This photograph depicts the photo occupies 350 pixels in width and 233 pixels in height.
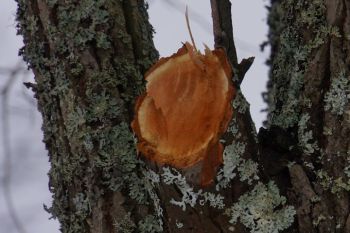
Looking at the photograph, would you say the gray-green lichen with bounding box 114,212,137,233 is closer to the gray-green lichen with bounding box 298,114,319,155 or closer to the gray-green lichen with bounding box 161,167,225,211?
the gray-green lichen with bounding box 161,167,225,211

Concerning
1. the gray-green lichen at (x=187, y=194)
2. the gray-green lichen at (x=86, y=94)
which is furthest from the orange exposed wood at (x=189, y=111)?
the gray-green lichen at (x=86, y=94)

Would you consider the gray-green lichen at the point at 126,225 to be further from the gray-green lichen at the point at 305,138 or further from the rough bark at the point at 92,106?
the gray-green lichen at the point at 305,138

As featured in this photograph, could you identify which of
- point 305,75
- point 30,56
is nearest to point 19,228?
point 30,56

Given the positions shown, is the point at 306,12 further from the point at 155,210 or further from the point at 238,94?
the point at 155,210

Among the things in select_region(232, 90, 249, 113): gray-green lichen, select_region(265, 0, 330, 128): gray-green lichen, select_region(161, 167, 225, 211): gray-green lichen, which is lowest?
select_region(161, 167, 225, 211): gray-green lichen

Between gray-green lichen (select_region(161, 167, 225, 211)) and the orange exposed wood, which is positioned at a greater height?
the orange exposed wood

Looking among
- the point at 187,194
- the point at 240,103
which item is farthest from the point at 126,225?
the point at 240,103

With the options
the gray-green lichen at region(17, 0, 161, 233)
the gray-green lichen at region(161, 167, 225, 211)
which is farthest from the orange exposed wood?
the gray-green lichen at region(17, 0, 161, 233)
